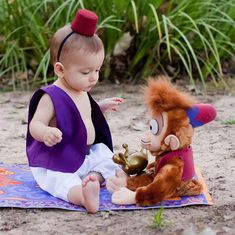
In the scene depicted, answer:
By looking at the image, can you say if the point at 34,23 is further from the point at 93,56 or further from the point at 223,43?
the point at 93,56

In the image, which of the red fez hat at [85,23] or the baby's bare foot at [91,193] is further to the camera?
the red fez hat at [85,23]

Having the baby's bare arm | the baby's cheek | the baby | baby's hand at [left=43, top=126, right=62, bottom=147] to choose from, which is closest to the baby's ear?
the baby

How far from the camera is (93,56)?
3.49 meters

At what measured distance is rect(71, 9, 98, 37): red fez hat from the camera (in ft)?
11.3

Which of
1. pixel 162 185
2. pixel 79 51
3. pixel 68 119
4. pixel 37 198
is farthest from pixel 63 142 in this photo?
pixel 162 185

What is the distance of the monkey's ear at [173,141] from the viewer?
3.33 metres

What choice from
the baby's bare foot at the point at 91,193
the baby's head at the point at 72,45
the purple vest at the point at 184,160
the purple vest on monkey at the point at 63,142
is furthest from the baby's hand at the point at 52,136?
the purple vest at the point at 184,160

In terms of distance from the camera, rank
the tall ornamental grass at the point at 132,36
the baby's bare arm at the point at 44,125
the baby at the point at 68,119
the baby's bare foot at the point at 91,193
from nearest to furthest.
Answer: the baby's bare foot at the point at 91,193, the baby's bare arm at the point at 44,125, the baby at the point at 68,119, the tall ornamental grass at the point at 132,36

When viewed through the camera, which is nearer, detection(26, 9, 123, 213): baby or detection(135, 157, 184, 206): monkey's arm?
detection(135, 157, 184, 206): monkey's arm

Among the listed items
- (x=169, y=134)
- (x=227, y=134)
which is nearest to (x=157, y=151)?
(x=169, y=134)

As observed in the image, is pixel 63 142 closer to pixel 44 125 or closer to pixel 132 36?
pixel 44 125

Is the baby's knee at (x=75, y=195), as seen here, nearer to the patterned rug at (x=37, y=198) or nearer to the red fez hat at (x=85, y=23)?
the patterned rug at (x=37, y=198)

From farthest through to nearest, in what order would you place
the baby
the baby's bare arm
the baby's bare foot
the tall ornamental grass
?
the tall ornamental grass < the baby < the baby's bare arm < the baby's bare foot

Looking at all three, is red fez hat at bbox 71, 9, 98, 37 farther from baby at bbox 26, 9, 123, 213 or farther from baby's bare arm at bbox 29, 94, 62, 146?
baby's bare arm at bbox 29, 94, 62, 146
